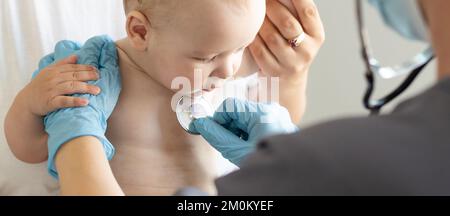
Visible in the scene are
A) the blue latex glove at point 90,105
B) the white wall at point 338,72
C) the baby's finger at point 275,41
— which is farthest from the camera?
the white wall at point 338,72

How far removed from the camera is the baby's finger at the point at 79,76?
98 cm

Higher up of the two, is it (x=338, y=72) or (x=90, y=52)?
(x=90, y=52)

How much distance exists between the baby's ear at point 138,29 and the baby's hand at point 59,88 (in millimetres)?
82

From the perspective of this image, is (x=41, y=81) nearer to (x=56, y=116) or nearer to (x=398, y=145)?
(x=56, y=116)

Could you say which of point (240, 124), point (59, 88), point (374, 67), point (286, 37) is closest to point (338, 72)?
point (286, 37)

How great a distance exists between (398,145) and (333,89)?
130cm

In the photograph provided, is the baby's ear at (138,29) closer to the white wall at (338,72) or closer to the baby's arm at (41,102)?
the baby's arm at (41,102)

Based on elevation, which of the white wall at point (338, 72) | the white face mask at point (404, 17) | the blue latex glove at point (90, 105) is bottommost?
the white wall at point (338, 72)

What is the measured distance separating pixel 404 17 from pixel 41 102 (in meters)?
0.58

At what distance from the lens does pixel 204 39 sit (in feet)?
3.17

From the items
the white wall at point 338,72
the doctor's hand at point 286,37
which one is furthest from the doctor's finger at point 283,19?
the white wall at point 338,72

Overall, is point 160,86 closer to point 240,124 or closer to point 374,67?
point 240,124
